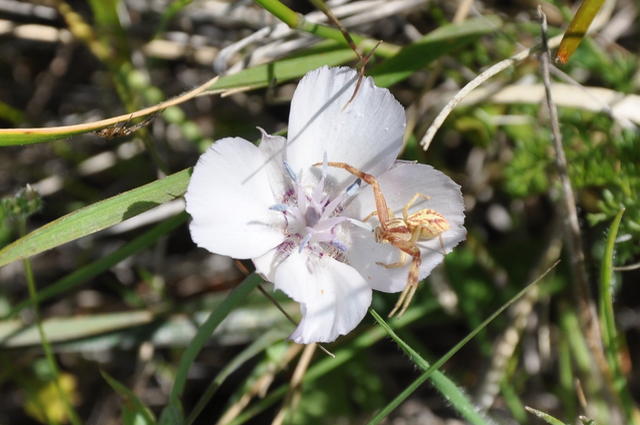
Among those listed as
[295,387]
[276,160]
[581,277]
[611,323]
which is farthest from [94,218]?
[581,277]

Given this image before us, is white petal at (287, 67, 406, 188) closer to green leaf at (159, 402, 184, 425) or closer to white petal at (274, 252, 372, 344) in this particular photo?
white petal at (274, 252, 372, 344)

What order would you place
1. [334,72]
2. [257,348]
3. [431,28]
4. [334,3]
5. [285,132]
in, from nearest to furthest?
1. [334,72]
2. [285,132]
3. [257,348]
4. [334,3]
5. [431,28]

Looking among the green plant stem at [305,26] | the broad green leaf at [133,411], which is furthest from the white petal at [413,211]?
the broad green leaf at [133,411]

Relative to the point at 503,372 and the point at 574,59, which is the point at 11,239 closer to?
the point at 503,372

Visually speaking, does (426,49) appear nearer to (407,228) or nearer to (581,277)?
(407,228)

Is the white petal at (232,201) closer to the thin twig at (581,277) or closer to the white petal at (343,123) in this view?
the white petal at (343,123)

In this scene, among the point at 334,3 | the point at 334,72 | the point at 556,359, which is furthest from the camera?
the point at 556,359

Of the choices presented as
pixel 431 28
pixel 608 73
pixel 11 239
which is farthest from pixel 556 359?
pixel 11 239
